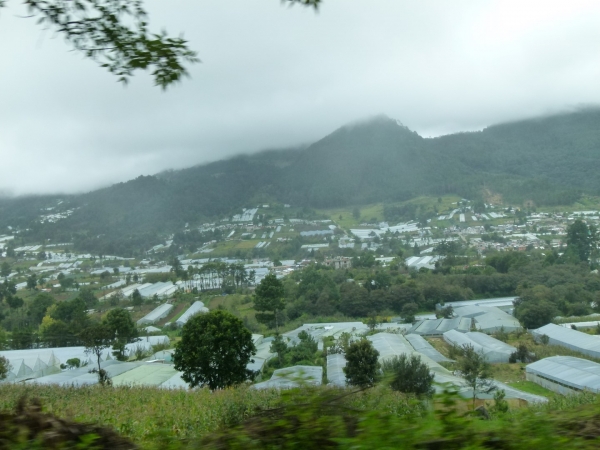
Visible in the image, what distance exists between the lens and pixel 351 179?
216 feet

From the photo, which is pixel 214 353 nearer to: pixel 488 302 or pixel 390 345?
pixel 390 345

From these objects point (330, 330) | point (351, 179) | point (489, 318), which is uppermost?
point (351, 179)

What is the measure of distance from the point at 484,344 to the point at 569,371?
437 centimetres

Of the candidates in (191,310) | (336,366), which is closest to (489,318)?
(336,366)

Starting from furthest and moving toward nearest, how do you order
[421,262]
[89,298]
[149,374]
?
[421,262] → [89,298] → [149,374]

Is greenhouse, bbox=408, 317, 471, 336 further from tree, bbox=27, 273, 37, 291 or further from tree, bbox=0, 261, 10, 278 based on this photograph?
tree, bbox=0, 261, 10, 278

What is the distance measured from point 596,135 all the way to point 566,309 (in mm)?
45144

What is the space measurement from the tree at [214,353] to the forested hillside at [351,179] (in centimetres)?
3565

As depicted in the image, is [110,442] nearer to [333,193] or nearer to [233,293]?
→ [233,293]

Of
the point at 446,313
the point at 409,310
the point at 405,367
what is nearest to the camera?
the point at 405,367

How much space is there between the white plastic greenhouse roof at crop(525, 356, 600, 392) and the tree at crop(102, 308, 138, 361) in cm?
1343

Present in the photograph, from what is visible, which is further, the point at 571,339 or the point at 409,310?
the point at 409,310

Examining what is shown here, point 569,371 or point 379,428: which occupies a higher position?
point 379,428

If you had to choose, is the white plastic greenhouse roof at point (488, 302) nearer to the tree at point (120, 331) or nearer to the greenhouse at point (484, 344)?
the greenhouse at point (484, 344)
